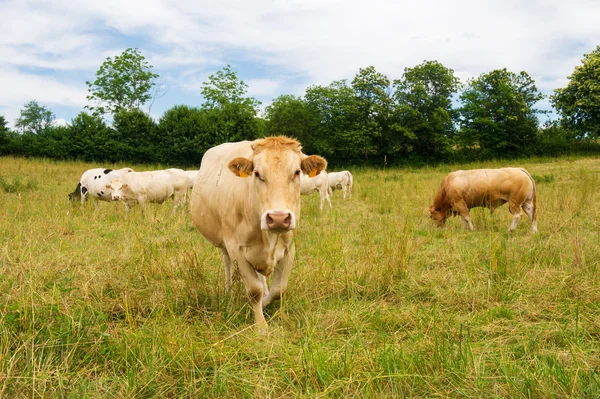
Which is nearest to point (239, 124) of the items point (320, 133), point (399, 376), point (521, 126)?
point (320, 133)

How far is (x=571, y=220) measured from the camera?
8375mm

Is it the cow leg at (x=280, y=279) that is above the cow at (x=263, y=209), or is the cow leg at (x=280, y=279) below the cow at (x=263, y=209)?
below

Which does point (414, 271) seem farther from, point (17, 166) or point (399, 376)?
point (17, 166)

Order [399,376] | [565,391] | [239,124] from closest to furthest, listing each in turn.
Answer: [565,391] < [399,376] < [239,124]

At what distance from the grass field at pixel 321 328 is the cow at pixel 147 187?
630 centimetres

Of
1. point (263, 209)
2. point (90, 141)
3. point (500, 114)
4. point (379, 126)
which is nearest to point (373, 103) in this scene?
point (379, 126)

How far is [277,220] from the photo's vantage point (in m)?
3.15

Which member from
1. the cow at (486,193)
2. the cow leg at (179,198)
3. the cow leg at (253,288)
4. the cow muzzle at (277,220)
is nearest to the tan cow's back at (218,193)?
the cow leg at (253,288)

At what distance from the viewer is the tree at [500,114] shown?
38.8 metres

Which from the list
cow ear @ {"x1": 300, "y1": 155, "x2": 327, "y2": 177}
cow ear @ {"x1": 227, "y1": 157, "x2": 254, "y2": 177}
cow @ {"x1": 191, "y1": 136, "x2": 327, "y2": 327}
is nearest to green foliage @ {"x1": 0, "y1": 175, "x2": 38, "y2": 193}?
cow @ {"x1": 191, "y1": 136, "x2": 327, "y2": 327}

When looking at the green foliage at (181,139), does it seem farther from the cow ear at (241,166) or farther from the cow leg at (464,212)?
the cow ear at (241,166)

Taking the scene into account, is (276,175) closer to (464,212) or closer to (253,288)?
(253,288)

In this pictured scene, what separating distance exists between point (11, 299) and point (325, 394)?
2907mm

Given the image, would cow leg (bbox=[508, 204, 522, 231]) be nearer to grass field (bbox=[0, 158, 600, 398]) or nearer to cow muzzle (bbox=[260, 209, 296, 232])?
grass field (bbox=[0, 158, 600, 398])
